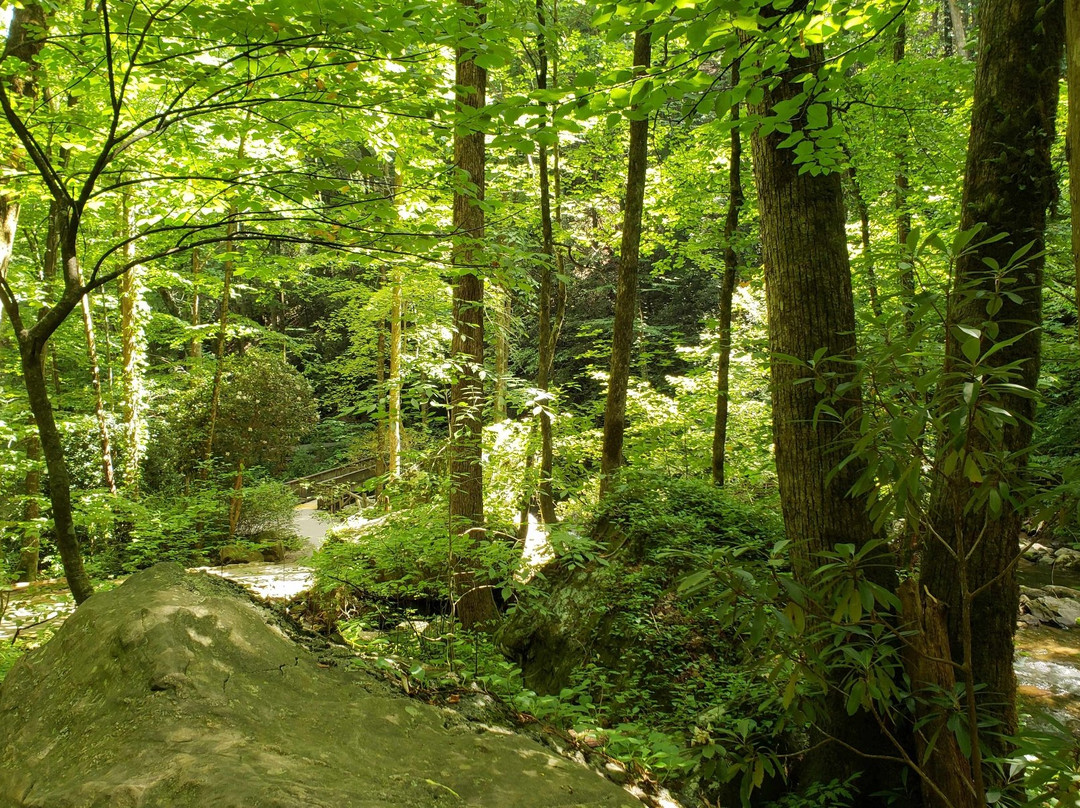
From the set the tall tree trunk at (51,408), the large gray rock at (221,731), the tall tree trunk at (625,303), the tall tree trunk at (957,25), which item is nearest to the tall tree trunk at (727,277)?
the tall tree trunk at (625,303)

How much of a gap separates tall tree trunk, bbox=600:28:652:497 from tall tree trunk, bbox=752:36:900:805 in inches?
156

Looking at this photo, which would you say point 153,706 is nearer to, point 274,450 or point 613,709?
point 613,709

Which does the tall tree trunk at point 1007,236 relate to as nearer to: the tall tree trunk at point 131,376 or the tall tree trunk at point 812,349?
the tall tree trunk at point 812,349

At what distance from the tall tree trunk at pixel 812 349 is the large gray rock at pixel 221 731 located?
1681mm

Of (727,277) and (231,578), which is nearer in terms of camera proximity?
(231,578)

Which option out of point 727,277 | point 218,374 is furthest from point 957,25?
point 218,374

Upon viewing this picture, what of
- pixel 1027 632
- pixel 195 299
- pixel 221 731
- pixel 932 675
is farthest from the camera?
pixel 195 299

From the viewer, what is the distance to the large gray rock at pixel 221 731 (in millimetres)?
1457

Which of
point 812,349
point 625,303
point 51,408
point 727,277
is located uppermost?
point 727,277

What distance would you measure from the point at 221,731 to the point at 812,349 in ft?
9.91

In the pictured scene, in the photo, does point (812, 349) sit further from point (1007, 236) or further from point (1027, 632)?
point (1027, 632)

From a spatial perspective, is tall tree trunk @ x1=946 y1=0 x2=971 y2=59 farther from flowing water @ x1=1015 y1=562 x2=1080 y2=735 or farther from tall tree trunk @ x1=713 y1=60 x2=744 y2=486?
flowing water @ x1=1015 y1=562 x2=1080 y2=735

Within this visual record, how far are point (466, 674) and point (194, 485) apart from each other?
37.5ft

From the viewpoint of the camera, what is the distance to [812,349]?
2998 mm
